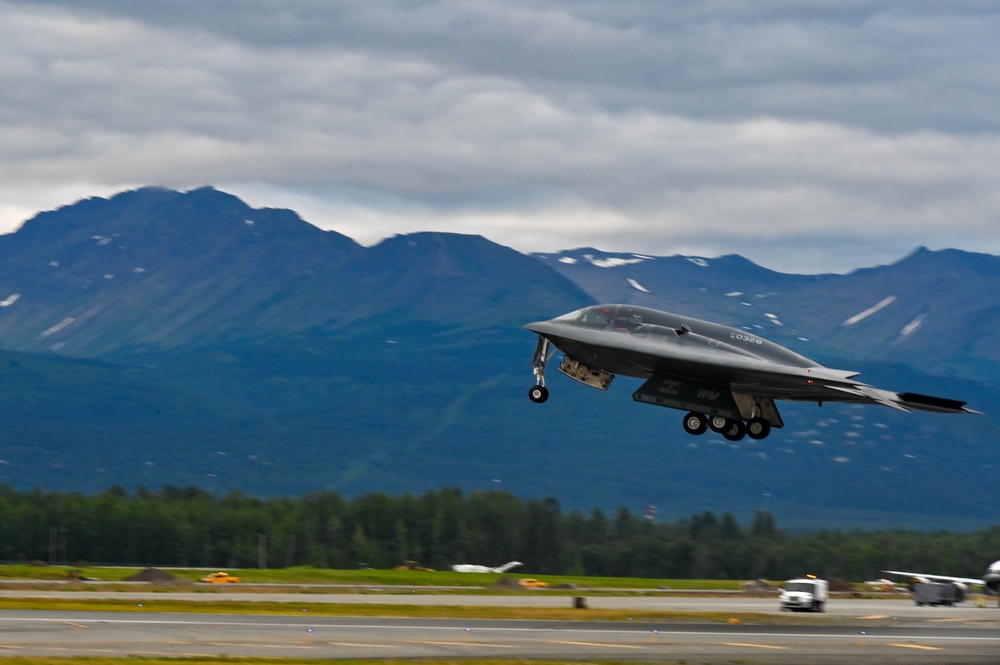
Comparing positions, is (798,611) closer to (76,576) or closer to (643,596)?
(643,596)

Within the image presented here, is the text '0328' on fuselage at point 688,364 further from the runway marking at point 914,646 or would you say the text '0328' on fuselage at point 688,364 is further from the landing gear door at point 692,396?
the runway marking at point 914,646

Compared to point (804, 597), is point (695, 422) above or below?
above

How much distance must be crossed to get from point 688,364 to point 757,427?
4.04 meters

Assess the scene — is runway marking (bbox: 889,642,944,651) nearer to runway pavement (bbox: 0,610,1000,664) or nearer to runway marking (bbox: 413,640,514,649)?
runway pavement (bbox: 0,610,1000,664)

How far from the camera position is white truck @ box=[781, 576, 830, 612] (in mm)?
87500

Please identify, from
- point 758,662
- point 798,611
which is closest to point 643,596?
point 798,611

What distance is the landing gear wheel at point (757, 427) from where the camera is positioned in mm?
57344

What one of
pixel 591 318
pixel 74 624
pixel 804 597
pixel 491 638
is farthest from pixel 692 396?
pixel 804 597

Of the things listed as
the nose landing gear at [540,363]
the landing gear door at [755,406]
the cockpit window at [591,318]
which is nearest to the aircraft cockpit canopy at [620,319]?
the cockpit window at [591,318]

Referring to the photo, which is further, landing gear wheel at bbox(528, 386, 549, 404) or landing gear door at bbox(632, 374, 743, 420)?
landing gear wheel at bbox(528, 386, 549, 404)

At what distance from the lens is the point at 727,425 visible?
58.5m

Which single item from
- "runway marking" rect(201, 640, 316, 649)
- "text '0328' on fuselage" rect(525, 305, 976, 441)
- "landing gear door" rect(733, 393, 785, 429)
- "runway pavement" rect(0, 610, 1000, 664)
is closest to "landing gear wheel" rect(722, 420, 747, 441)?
"text '0328' on fuselage" rect(525, 305, 976, 441)

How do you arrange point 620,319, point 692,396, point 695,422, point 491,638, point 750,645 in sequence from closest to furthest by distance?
point 692,396 < point 695,422 < point 620,319 < point 750,645 < point 491,638

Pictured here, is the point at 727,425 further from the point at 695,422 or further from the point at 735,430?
the point at 695,422
